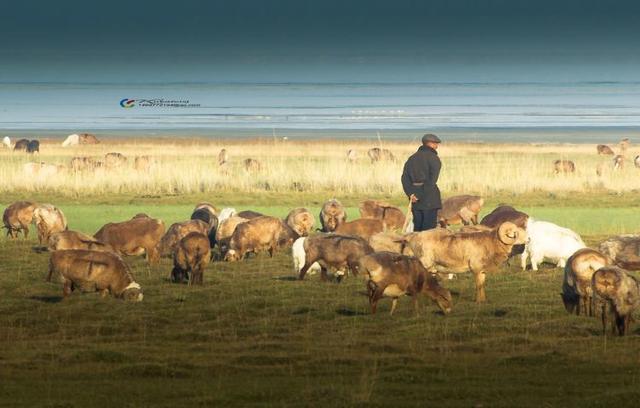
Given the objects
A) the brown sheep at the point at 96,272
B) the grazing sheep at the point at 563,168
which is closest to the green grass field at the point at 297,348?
the brown sheep at the point at 96,272

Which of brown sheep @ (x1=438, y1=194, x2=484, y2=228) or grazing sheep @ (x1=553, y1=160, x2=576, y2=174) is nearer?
brown sheep @ (x1=438, y1=194, x2=484, y2=228)

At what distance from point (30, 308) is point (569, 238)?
27.5 ft

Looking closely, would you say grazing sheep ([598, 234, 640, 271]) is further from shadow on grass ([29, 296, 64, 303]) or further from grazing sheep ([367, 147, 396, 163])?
grazing sheep ([367, 147, 396, 163])

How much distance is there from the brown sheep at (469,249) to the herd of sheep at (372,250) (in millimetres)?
14

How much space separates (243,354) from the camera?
52.7 ft

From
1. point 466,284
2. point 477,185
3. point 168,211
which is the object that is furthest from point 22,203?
point 477,185

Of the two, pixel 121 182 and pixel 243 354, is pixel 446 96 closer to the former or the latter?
pixel 121 182

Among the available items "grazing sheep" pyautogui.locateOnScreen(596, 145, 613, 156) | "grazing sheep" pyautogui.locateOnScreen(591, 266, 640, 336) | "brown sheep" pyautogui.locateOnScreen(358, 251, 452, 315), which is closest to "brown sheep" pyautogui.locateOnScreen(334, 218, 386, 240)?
"brown sheep" pyautogui.locateOnScreen(358, 251, 452, 315)

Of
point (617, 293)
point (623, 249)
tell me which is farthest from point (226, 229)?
point (617, 293)

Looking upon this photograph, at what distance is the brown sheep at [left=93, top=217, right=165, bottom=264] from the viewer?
948 inches

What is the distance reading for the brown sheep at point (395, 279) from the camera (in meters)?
18.5

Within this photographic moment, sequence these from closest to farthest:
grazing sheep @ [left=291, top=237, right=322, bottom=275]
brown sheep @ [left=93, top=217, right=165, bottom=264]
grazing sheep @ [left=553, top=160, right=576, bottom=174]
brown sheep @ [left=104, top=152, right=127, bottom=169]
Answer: grazing sheep @ [left=291, top=237, right=322, bottom=275], brown sheep @ [left=93, top=217, right=165, bottom=264], grazing sheep @ [left=553, top=160, right=576, bottom=174], brown sheep @ [left=104, top=152, right=127, bottom=169]

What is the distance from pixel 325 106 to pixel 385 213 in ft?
302

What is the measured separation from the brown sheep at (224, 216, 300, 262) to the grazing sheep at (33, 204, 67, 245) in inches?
138
